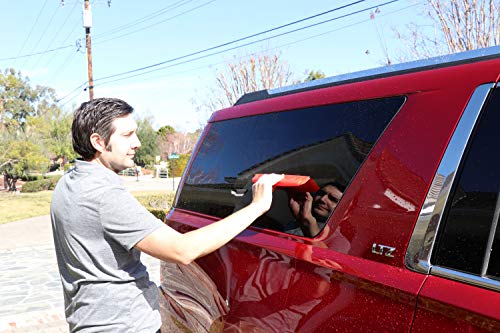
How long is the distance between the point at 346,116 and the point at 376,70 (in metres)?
0.26

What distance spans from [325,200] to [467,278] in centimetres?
62

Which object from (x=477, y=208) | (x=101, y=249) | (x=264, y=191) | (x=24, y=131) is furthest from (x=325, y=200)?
(x=24, y=131)

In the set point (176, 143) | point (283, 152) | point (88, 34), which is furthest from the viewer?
point (176, 143)

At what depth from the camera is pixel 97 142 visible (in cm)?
179

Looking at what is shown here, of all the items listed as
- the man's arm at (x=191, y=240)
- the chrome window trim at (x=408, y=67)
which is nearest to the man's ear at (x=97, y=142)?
the man's arm at (x=191, y=240)

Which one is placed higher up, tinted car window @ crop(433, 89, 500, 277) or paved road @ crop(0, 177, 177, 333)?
tinted car window @ crop(433, 89, 500, 277)

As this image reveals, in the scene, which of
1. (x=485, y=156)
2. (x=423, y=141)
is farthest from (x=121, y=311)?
(x=485, y=156)

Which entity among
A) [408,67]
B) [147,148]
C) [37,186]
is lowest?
[147,148]

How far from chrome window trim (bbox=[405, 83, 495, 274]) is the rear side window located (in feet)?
0.87

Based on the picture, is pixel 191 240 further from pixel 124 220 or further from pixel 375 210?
pixel 375 210

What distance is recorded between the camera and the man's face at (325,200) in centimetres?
164

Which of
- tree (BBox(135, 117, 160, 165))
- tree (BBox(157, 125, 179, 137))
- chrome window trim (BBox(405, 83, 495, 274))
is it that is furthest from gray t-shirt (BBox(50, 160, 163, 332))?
tree (BBox(157, 125, 179, 137))

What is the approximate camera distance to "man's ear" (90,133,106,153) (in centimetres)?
178

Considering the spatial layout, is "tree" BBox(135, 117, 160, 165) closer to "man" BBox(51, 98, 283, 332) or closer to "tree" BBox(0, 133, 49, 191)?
"tree" BBox(0, 133, 49, 191)
